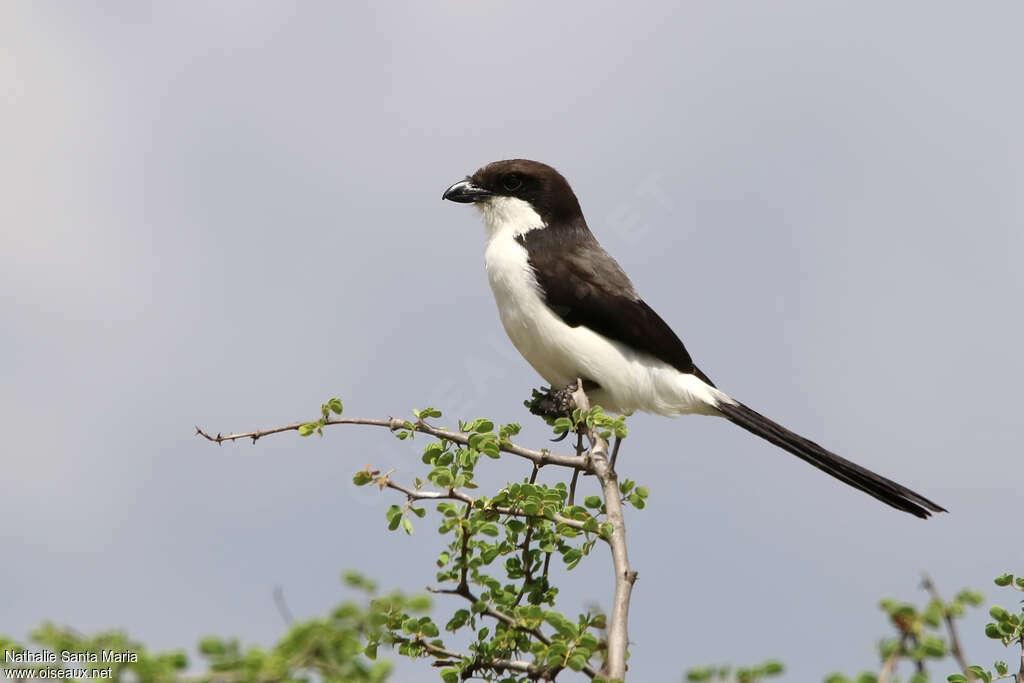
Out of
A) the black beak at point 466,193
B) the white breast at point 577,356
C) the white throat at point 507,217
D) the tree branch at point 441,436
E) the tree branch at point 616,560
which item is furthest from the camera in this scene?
the black beak at point 466,193

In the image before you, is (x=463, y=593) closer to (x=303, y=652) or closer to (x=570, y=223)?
(x=303, y=652)

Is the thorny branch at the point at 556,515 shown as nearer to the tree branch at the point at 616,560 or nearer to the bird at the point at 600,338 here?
the tree branch at the point at 616,560

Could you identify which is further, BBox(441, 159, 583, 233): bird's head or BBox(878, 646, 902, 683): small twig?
BBox(441, 159, 583, 233): bird's head

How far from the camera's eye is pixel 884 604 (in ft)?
7.88

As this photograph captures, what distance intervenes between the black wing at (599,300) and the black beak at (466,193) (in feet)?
1.80

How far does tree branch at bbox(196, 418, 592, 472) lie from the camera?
4230 mm

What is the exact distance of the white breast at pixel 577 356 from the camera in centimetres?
614

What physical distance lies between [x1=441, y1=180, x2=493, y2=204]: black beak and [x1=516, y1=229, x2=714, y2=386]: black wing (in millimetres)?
547

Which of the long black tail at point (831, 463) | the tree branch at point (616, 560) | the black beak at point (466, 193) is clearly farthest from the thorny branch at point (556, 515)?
the black beak at point (466, 193)

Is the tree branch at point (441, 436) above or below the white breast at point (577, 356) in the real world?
below

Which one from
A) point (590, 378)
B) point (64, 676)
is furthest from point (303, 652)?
point (590, 378)

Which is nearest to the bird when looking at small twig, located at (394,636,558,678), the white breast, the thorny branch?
the white breast

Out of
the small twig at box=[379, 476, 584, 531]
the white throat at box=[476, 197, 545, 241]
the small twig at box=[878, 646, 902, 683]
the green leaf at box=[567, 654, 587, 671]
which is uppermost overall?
the white throat at box=[476, 197, 545, 241]

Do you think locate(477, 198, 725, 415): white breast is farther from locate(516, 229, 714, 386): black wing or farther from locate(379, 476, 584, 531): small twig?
locate(379, 476, 584, 531): small twig
